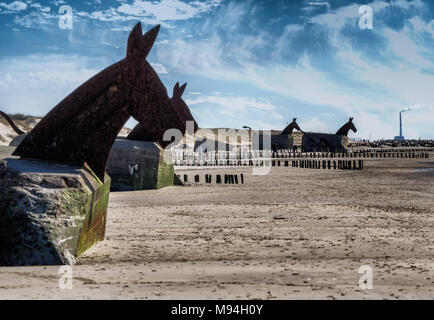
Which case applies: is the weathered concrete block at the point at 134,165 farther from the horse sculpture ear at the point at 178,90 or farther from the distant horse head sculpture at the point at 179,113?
the horse sculpture ear at the point at 178,90

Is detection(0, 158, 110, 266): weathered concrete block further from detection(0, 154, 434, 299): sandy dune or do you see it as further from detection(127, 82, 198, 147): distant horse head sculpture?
detection(127, 82, 198, 147): distant horse head sculpture

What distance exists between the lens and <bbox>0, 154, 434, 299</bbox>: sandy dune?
4344 mm

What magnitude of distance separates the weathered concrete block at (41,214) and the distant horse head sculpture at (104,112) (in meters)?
0.69

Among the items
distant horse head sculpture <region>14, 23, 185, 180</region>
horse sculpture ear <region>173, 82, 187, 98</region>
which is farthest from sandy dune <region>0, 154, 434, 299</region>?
horse sculpture ear <region>173, 82, 187, 98</region>

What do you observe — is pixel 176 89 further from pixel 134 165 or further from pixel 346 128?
pixel 346 128

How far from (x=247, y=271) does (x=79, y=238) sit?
219 cm

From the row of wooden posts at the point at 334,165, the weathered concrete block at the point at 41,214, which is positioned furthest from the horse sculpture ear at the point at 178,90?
the row of wooden posts at the point at 334,165

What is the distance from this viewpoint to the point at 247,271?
16.9 ft

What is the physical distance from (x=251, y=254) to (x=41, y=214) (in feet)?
9.29

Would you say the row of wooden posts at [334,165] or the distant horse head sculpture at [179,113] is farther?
the row of wooden posts at [334,165]

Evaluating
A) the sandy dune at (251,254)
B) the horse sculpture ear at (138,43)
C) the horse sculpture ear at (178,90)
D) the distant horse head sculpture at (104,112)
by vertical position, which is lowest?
the sandy dune at (251,254)

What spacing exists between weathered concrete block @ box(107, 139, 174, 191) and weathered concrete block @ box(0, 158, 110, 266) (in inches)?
360

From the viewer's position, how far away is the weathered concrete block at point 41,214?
5242 mm
